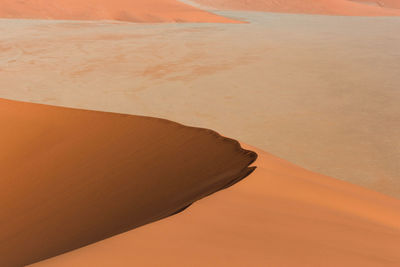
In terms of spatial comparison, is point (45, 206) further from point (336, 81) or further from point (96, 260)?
point (336, 81)

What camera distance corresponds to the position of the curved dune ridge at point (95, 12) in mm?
18688

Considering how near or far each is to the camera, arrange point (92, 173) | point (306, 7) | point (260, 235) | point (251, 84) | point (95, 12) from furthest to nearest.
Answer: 1. point (306, 7)
2. point (95, 12)
3. point (251, 84)
4. point (92, 173)
5. point (260, 235)

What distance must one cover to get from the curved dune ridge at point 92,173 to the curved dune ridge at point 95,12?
13917 mm

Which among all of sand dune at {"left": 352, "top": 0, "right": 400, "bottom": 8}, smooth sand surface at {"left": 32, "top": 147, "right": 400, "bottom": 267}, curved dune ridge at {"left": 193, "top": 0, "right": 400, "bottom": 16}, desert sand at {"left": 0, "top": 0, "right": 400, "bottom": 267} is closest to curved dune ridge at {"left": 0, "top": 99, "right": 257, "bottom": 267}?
desert sand at {"left": 0, "top": 0, "right": 400, "bottom": 267}

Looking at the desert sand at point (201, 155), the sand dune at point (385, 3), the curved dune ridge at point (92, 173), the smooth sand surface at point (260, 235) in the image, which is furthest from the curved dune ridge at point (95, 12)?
the sand dune at point (385, 3)

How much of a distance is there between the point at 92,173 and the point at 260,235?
7.26ft

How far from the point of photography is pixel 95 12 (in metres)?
Answer: 19.3

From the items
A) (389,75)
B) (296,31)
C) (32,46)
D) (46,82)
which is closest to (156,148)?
(46,82)

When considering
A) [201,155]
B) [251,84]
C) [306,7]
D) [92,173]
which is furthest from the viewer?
[306,7]

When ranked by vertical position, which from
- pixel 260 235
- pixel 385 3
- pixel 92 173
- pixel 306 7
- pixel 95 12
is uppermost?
pixel 385 3

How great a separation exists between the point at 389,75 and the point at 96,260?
751 centimetres

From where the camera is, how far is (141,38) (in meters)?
13.3

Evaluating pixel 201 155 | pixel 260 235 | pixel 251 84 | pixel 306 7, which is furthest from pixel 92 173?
pixel 306 7

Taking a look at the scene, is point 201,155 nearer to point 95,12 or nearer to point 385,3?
point 95,12
